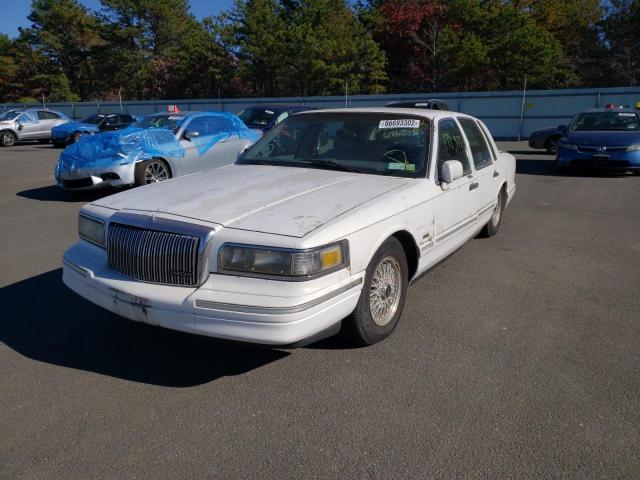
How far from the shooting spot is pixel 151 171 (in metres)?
9.64

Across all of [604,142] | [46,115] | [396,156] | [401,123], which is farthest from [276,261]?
[46,115]

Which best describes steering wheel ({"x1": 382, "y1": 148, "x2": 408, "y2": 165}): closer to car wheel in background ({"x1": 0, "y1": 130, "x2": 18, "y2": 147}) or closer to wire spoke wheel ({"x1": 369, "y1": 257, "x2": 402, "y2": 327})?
wire spoke wheel ({"x1": 369, "y1": 257, "x2": 402, "y2": 327})

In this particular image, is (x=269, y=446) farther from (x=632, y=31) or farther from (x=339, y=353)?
(x=632, y=31)

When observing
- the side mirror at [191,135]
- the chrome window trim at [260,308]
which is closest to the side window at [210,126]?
the side mirror at [191,135]

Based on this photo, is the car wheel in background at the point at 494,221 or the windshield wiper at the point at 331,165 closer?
the windshield wiper at the point at 331,165

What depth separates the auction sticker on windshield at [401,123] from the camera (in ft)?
14.9

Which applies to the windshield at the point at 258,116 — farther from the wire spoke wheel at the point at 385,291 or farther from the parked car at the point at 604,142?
the wire spoke wheel at the point at 385,291

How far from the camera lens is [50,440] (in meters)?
2.74

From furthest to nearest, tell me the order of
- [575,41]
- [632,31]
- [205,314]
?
[575,41]
[632,31]
[205,314]

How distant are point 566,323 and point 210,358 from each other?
102 inches

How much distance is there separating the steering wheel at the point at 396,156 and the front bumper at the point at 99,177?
6097 mm

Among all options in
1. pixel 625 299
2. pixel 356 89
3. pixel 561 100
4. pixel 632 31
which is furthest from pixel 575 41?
pixel 625 299

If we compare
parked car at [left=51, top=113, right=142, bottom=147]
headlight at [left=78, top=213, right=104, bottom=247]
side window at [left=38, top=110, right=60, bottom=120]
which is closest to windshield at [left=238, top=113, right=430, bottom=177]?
headlight at [left=78, top=213, right=104, bottom=247]

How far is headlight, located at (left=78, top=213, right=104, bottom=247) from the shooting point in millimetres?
3607
